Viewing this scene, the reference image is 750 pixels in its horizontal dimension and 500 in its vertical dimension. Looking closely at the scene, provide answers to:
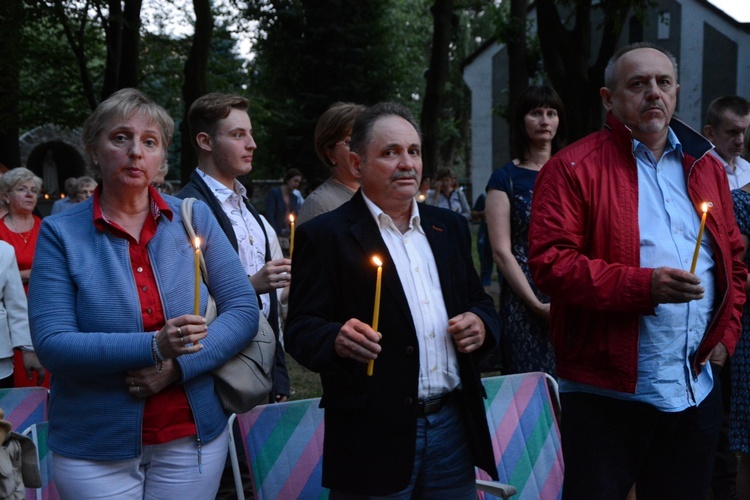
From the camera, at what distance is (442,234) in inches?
124

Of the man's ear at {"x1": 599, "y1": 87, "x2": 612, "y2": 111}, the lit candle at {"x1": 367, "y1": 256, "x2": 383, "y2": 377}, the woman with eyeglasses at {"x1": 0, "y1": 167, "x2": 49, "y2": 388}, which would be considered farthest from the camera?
the woman with eyeglasses at {"x1": 0, "y1": 167, "x2": 49, "y2": 388}

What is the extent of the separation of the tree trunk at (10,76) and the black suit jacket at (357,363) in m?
13.6

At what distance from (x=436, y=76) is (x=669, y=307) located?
55.7 ft

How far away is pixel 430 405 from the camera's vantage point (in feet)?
9.85

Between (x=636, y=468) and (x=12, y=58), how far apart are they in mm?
15294

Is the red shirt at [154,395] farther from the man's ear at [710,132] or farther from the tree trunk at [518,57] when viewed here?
the tree trunk at [518,57]

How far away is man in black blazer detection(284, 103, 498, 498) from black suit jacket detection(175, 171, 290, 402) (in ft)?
3.43

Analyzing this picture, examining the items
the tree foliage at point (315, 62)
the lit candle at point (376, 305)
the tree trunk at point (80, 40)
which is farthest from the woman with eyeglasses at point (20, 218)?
the tree foliage at point (315, 62)

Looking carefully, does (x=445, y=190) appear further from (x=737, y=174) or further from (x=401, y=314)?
(x=401, y=314)

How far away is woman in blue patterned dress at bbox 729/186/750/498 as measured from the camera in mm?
4125

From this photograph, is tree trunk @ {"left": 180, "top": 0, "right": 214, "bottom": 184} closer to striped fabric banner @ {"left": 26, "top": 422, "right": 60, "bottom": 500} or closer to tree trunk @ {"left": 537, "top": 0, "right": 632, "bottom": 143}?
tree trunk @ {"left": 537, "top": 0, "right": 632, "bottom": 143}

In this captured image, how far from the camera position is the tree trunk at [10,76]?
14883 mm

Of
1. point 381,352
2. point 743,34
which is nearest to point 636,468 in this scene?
point 381,352

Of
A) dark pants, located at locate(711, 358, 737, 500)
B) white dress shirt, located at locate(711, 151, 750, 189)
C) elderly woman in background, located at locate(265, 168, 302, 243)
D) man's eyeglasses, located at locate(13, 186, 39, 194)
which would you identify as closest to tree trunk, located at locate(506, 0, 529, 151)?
elderly woman in background, located at locate(265, 168, 302, 243)
